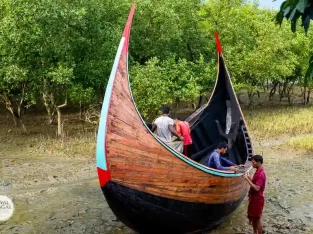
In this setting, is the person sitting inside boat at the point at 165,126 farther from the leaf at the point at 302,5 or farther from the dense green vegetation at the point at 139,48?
the leaf at the point at 302,5

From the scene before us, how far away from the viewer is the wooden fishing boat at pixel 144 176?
652 cm

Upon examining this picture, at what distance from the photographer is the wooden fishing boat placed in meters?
6.52

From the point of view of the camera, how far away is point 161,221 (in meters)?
6.98

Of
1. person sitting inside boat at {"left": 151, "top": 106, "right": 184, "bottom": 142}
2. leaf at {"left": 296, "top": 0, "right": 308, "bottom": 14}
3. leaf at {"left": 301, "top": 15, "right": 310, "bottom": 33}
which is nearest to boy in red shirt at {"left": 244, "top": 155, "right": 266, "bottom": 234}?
person sitting inside boat at {"left": 151, "top": 106, "right": 184, "bottom": 142}

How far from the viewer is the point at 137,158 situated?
6570 millimetres

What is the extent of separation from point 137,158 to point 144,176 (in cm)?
32

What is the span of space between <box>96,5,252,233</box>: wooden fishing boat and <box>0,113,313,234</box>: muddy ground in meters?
1.50

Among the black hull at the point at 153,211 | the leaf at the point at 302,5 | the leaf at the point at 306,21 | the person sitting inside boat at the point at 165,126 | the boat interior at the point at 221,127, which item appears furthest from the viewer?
the boat interior at the point at 221,127

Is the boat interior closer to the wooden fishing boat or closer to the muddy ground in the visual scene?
the muddy ground

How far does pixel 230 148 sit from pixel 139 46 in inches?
485

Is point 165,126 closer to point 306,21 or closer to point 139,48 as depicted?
point 306,21

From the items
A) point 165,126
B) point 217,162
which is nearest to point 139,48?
point 165,126

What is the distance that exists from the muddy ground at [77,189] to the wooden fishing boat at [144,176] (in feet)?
4.94

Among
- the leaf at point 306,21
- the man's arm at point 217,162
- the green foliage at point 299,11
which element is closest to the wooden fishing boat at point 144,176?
the man's arm at point 217,162
